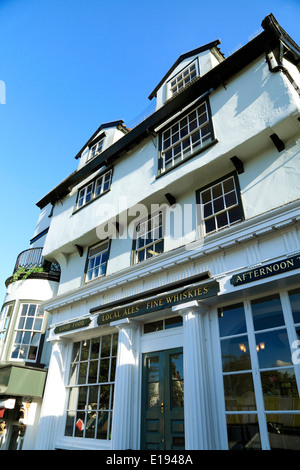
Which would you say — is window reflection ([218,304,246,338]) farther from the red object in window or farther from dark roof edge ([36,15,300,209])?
dark roof edge ([36,15,300,209])

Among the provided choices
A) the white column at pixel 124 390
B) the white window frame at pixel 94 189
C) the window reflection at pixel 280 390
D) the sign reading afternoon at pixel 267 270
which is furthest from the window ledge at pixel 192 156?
the window reflection at pixel 280 390

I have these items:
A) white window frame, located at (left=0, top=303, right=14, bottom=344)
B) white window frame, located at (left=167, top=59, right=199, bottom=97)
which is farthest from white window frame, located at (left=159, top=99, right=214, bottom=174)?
white window frame, located at (left=0, top=303, right=14, bottom=344)

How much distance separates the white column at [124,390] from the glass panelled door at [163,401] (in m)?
0.32

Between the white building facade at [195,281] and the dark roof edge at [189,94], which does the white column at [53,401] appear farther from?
the dark roof edge at [189,94]

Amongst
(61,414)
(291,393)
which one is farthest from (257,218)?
(61,414)

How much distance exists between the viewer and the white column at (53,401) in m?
9.23

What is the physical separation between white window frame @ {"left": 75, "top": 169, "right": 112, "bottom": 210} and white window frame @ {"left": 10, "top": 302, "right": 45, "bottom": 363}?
4778 mm

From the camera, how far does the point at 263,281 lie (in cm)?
611

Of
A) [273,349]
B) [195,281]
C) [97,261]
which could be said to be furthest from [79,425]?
[273,349]

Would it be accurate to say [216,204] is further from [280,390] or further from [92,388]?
[92,388]

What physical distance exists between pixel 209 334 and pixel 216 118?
6017 mm

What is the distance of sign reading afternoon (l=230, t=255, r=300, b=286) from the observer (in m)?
5.80

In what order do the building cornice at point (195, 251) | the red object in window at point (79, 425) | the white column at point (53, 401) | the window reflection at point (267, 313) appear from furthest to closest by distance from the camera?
1. the white column at point (53, 401)
2. the red object in window at point (79, 425)
3. the building cornice at point (195, 251)
4. the window reflection at point (267, 313)
